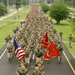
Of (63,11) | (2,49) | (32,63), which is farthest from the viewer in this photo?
(63,11)

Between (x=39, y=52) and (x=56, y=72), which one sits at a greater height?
(x=39, y=52)

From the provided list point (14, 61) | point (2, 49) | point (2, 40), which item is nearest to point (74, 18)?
point (14, 61)

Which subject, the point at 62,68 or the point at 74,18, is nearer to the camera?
the point at 62,68

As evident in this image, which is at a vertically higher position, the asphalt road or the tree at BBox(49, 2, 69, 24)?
the asphalt road

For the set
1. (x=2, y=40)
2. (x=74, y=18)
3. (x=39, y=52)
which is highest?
(x=74, y=18)

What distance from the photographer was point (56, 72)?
2194cm

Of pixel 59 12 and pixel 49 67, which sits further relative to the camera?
pixel 59 12

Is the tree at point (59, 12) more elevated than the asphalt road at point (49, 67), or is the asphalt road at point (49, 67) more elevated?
the asphalt road at point (49, 67)

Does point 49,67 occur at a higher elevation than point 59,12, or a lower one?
higher

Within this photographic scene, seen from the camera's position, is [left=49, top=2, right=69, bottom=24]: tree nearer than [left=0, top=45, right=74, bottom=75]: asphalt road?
No

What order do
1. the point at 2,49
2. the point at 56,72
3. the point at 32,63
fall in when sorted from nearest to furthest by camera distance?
the point at 56,72, the point at 32,63, the point at 2,49

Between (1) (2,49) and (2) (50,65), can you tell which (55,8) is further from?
(2) (50,65)

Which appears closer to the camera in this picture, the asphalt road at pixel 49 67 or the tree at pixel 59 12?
the asphalt road at pixel 49 67

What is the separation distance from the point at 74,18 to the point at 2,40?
52.9ft
